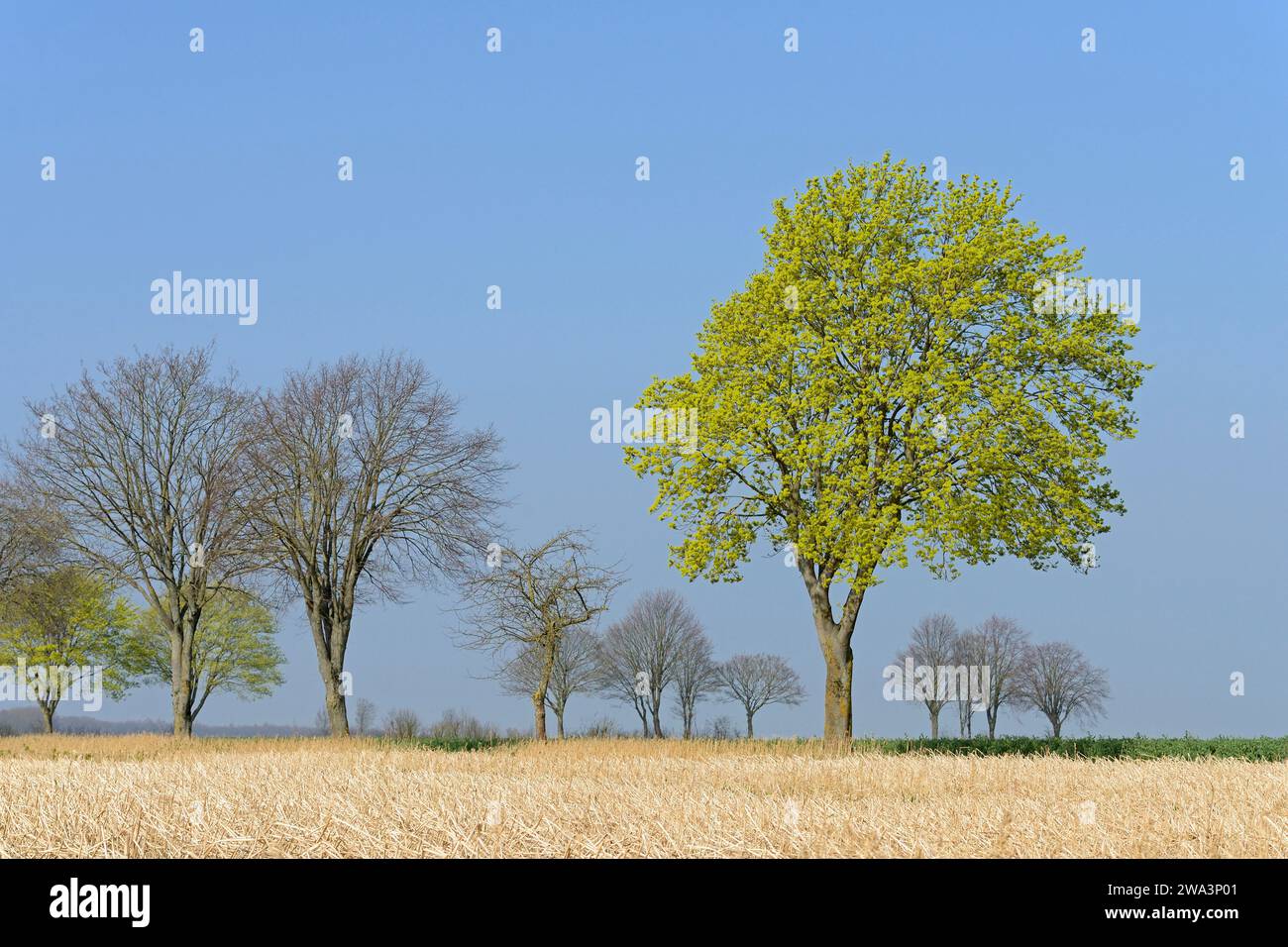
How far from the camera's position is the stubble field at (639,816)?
7484mm

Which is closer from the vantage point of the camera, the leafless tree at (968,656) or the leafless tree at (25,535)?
the leafless tree at (25,535)

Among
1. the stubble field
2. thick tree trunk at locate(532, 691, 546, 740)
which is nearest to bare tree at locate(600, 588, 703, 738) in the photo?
thick tree trunk at locate(532, 691, 546, 740)

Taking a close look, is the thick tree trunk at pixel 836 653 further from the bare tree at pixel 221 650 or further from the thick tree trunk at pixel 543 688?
the bare tree at pixel 221 650

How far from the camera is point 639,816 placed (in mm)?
8930

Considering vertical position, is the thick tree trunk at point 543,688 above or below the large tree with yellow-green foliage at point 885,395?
below

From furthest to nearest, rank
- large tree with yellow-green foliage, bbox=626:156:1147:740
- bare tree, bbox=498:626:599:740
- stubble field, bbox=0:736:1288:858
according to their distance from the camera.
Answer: bare tree, bbox=498:626:599:740
large tree with yellow-green foliage, bbox=626:156:1147:740
stubble field, bbox=0:736:1288:858

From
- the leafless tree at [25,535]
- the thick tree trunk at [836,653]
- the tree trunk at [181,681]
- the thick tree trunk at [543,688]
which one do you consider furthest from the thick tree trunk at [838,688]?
the leafless tree at [25,535]

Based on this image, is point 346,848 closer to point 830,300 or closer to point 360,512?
point 830,300

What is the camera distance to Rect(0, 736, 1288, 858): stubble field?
748cm

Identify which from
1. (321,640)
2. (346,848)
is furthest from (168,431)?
(346,848)

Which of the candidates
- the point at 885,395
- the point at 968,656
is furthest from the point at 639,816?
the point at 968,656

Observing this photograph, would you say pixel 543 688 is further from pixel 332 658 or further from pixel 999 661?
pixel 999 661

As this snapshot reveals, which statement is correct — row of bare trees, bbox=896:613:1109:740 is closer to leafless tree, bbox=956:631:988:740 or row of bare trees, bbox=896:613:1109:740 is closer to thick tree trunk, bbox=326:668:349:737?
leafless tree, bbox=956:631:988:740

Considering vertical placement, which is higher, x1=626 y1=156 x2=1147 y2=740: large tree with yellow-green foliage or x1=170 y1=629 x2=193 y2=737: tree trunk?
x1=626 y1=156 x2=1147 y2=740: large tree with yellow-green foliage
